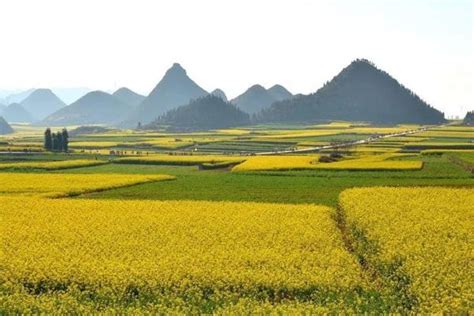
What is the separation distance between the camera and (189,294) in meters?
20.2

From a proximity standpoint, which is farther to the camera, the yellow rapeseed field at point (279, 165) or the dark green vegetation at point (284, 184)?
the yellow rapeseed field at point (279, 165)

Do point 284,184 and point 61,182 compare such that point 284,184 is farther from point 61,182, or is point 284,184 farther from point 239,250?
point 239,250

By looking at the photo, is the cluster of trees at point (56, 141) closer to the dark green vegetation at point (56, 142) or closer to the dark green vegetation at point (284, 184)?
the dark green vegetation at point (56, 142)

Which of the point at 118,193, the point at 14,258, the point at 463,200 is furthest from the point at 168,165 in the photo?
the point at 14,258

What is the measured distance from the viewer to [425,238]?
25.9 m

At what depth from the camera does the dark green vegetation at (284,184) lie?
4553cm

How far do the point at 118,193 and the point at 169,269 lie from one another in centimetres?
2800

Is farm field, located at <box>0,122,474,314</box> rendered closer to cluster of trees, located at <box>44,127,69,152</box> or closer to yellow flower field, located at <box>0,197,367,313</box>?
yellow flower field, located at <box>0,197,367,313</box>

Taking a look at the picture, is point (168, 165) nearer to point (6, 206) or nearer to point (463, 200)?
point (6, 206)

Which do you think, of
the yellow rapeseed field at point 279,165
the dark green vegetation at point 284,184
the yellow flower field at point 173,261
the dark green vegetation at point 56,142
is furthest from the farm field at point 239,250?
the dark green vegetation at point 56,142

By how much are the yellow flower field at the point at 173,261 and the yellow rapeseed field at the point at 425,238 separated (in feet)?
5.79

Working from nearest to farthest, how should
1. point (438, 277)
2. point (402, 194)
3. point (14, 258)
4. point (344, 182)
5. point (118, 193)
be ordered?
point (438, 277)
point (14, 258)
point (402, 194)
point (118, 193)
point (344, 182)

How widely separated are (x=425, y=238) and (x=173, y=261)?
1089cm

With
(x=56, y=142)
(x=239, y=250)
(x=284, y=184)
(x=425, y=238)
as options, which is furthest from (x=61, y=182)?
(x=56, y=142)
